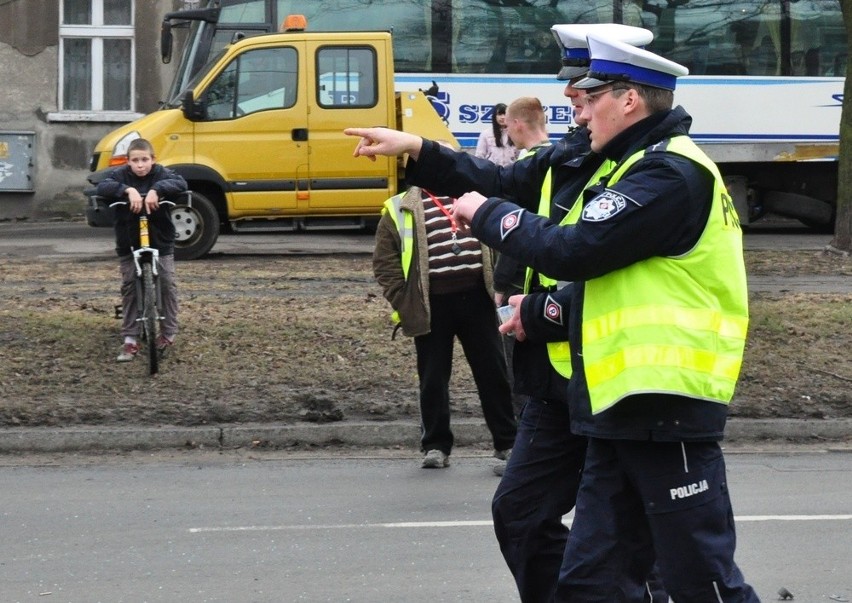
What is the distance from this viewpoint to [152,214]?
9969 mm

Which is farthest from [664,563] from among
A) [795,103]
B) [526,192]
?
[795,103]

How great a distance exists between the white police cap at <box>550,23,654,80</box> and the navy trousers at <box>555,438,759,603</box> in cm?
106

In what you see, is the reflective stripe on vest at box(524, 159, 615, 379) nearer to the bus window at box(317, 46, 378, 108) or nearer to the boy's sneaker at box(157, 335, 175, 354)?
the boy's sneaker at box(157, 335, 175, 354)

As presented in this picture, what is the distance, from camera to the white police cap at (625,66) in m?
3.73

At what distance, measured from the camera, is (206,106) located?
635 inches

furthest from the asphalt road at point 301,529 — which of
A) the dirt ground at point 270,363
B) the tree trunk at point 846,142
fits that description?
the tree trunk at point 846,142

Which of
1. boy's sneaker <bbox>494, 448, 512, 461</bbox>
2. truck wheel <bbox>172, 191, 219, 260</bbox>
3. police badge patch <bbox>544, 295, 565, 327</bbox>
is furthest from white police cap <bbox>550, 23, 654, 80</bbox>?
truck wheel <bbox>172, 191, 219, 260</bbox>

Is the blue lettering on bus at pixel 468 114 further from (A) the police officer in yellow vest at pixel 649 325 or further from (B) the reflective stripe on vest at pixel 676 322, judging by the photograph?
(B) the reflective stripe on vest at pixel 676 322

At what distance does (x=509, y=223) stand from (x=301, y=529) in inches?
128

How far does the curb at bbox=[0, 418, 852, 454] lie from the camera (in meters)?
8.89

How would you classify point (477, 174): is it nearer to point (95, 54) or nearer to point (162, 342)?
point (162, 342)

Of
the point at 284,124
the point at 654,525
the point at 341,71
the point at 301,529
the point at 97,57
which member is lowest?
the point at 301,529

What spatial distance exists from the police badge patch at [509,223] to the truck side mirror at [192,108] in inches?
499

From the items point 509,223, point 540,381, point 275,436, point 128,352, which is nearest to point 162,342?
point 128,352
